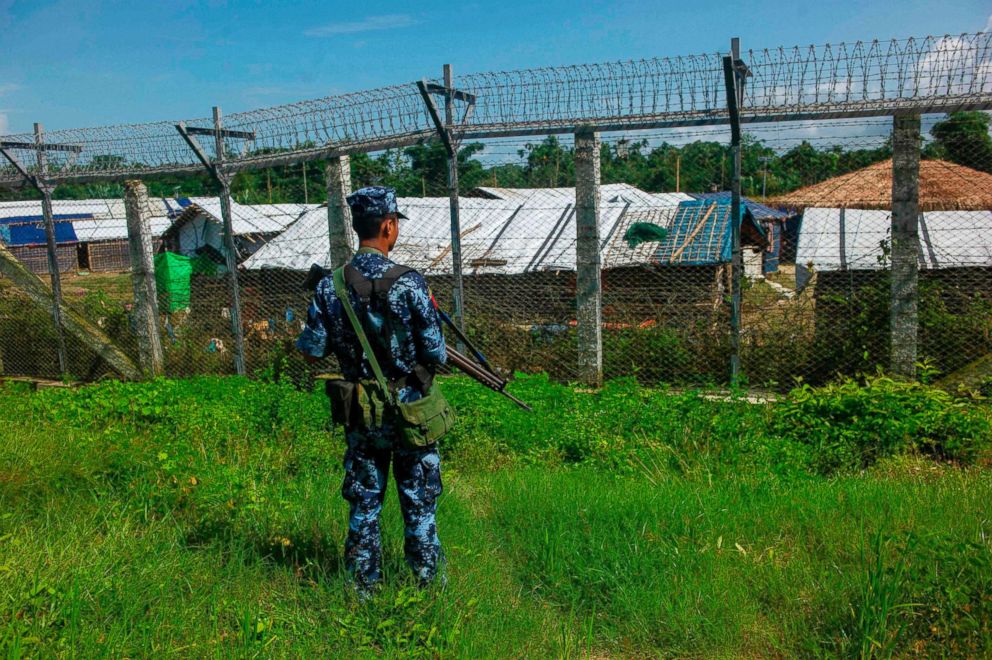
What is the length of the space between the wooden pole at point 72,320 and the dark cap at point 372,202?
6095mm

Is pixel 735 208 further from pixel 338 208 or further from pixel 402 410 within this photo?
pixel 402 410

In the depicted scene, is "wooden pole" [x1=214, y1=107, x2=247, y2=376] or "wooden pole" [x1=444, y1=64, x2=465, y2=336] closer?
"wooden pole" [x1=444, y1=64, x2=465, y2=336]

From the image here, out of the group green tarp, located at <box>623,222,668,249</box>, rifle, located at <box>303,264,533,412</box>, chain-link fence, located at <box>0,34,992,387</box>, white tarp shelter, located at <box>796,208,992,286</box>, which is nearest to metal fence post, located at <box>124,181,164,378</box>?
chain-link fence, located at <box>0,34,992,387</box>

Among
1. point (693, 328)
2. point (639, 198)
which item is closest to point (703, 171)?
point (693, 328)

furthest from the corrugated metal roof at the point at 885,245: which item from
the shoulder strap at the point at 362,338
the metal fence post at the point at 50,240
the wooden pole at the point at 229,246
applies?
the metal fence post at the point at 50,240

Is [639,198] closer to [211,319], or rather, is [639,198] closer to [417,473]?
[211,319]

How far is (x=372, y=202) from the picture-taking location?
3.36m

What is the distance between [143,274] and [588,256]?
4879mm

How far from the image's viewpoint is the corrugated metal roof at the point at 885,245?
6332 mm

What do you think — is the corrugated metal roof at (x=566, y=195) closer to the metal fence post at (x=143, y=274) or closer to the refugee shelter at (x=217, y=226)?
the refugee shelter at (x=217, y=226)

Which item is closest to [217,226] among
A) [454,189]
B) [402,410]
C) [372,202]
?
[454,189]

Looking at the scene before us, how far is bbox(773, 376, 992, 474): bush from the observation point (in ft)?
16.2

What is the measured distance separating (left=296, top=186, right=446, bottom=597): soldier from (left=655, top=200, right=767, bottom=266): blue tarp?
5369 millimetres

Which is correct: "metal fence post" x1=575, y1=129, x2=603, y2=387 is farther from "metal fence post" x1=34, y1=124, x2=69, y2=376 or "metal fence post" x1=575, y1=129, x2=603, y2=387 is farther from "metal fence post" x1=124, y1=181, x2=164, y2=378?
"metal fence post" x1=34, y1=124, x2=69, y2=376
